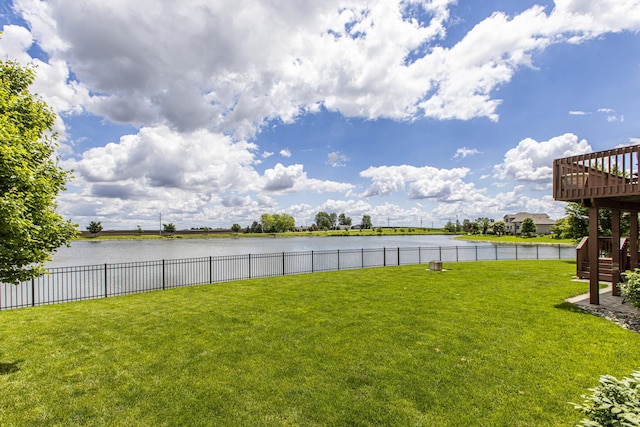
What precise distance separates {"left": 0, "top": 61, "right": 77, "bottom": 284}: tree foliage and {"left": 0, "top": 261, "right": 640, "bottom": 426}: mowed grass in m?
1.91

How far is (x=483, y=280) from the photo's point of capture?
40.2ft

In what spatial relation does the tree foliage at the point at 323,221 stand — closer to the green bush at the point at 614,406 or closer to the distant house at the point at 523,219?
the distant house at the point at 523,219

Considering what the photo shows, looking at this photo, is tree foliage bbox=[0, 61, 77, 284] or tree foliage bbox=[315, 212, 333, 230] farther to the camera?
tree foliage bbox=[315, 212, 333, 230]

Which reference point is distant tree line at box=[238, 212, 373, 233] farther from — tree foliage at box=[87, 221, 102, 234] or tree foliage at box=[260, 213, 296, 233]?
tree foliage at box=[87, 221, 102, 234]

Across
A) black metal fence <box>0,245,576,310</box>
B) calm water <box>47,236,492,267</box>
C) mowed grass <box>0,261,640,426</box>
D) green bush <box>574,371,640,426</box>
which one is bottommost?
calm water <box>47,236,492,267</box>

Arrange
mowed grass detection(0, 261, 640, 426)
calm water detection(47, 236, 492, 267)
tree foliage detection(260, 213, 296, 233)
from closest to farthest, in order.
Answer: mowed grass detection(0, 261, 640, 426), calm water detection(47, 236, 492, 267), tree foliage detection(260, 213, 296, 233)

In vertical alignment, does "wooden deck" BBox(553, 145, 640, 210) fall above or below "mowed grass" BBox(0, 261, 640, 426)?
above

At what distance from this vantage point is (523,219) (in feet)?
294

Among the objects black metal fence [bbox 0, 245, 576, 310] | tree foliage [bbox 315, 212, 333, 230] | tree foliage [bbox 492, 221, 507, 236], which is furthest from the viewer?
tree foliage [bbox 315, 212, 333, 230]

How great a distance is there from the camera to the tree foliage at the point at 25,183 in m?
4.06

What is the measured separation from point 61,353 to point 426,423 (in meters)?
6.36

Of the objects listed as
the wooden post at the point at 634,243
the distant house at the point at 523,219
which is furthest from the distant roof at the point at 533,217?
the wooden post at the point at 634,243

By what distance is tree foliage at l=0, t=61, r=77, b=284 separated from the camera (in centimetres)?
406

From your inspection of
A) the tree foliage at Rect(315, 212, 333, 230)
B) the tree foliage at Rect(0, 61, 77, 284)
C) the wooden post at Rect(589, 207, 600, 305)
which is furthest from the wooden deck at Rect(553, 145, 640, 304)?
the tree foliage at Rect(315, 212, 333, 230)
